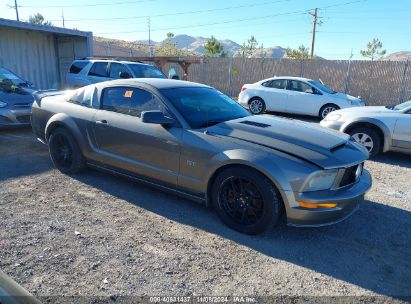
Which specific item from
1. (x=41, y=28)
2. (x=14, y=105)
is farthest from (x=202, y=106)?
(x=41, y=28)

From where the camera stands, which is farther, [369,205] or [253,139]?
[369,205]

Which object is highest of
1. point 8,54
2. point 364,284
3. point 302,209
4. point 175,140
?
point 8,54

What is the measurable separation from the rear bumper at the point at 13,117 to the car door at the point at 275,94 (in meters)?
7.84

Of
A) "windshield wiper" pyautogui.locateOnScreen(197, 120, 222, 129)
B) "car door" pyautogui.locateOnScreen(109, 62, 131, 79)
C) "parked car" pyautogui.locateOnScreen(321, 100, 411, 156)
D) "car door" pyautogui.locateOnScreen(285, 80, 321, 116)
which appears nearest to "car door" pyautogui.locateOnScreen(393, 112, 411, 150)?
"parked car" pyautogui.locateOnScreen(321, 100, 411, 156)

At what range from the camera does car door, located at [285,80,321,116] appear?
456 inches

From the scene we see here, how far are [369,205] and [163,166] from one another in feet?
8.92

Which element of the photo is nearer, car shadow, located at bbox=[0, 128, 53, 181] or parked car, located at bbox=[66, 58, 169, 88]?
car shadow, located at bbox=[0, 128, 53, 181]

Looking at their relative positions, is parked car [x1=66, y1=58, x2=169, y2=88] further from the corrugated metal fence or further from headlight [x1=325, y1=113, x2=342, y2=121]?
the corrugated metal fence

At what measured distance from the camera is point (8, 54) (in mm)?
11828

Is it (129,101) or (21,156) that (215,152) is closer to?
(129,101)

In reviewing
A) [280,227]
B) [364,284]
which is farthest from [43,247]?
[364,284]

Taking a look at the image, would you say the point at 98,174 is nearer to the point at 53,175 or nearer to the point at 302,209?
the point at 53,175

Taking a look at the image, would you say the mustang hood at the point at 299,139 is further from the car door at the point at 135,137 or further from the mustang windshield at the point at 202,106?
the car door at the point at 135,137

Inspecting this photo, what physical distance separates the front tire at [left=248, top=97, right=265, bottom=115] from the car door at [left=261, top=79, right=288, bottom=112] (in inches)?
8.0
